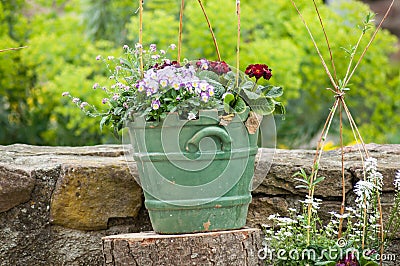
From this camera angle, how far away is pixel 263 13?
507 cm

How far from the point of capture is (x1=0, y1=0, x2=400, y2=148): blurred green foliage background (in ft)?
14.8

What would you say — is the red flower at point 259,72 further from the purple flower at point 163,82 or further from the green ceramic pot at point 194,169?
the purple flower at point 163,82

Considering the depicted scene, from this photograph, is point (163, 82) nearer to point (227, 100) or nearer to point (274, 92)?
point (227, 100)

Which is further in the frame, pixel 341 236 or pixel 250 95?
pixel 341 236

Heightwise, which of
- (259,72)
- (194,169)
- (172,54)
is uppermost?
(172,54)

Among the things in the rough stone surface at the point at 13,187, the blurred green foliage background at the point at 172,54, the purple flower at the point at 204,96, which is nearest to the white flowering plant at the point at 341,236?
the purple flower at the point at 204,96

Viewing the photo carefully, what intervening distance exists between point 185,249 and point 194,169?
26 cm

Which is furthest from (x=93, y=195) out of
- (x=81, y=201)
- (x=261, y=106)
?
(x=261, y=106)

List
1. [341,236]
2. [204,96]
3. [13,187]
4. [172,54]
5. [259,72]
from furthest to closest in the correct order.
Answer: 1. [172,54]
2. [341,236]
3. [13,187]
4. [259,72]
5. [204,96]

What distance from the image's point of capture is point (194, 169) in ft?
6.98

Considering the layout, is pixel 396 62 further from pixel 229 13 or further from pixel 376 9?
pixel 229 13

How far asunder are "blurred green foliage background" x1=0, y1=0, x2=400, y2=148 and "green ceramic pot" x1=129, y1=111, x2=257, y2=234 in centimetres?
217

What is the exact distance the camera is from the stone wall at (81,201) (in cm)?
246

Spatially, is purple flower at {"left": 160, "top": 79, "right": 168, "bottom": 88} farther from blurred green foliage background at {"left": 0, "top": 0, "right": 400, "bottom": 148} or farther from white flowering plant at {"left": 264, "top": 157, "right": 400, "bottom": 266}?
blurred green foliage background at {"left": 0, "top": 0, "right": 400, "bottom": 148}
